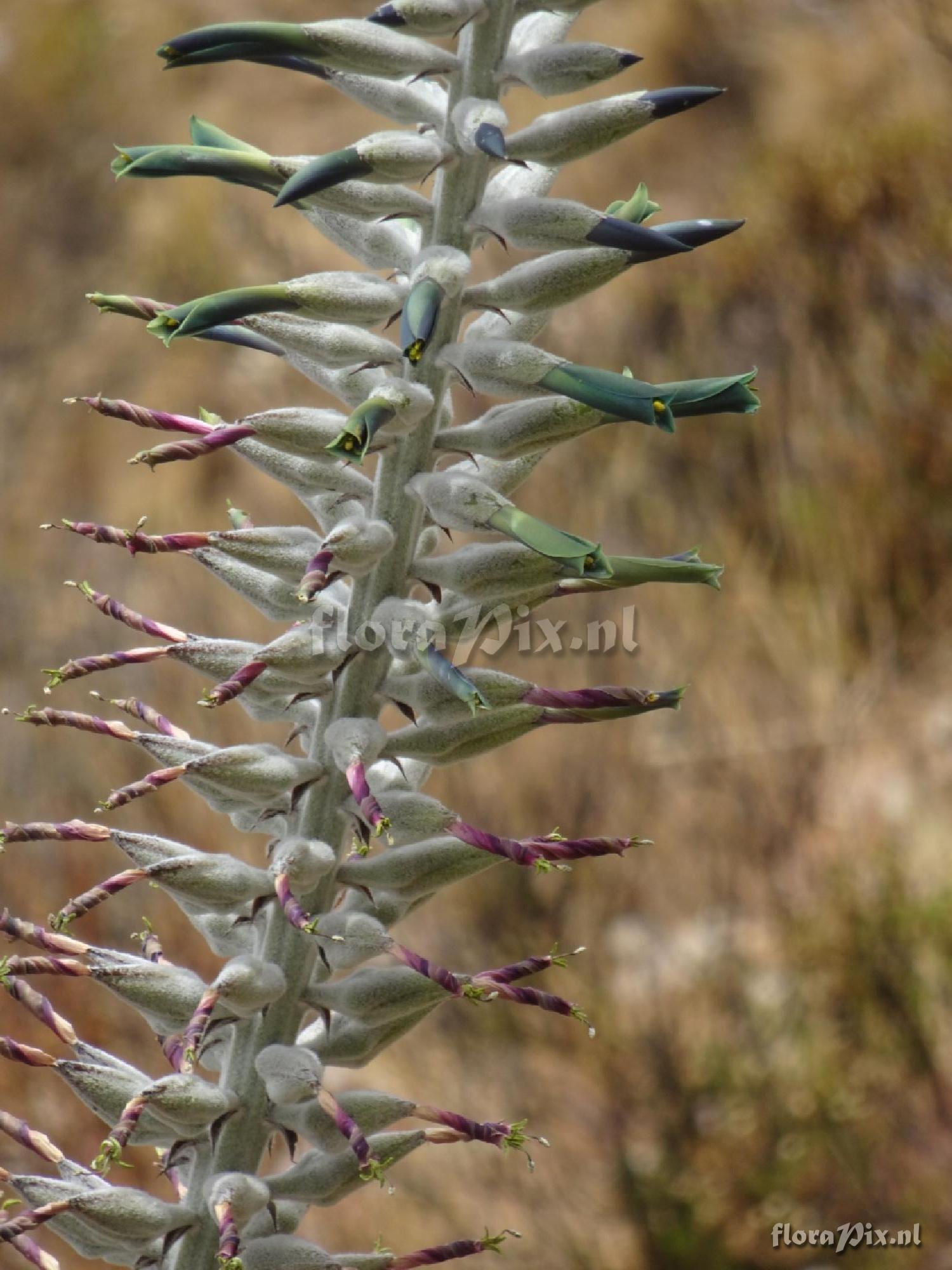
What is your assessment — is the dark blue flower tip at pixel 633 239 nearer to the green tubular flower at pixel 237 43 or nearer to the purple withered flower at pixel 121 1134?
the green tubular flower at pixel 237 43

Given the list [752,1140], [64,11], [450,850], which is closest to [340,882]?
[450,850]

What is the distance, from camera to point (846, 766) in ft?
17.8

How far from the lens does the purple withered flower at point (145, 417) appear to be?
Result: 3.55 feet

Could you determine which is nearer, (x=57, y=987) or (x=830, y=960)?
(x=830, y=960)

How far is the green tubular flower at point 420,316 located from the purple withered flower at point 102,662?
0.35 meters

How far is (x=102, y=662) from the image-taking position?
109cm

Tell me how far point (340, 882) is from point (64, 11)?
15698mm

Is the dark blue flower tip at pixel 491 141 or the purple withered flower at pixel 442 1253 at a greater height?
the dark blue flower tip at pixel 491 141

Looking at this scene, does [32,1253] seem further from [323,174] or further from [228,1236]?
[323,174]

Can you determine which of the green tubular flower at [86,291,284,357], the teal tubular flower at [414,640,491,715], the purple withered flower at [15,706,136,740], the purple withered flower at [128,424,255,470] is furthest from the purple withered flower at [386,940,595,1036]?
the green tubular flower at [86,291,284,357]

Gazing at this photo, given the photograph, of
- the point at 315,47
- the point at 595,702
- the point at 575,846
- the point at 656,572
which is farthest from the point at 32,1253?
the point at 315,47

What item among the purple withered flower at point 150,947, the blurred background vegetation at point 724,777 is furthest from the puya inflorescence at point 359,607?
the blurred background vegetation at point 724,777

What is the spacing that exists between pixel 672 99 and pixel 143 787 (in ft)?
2.43

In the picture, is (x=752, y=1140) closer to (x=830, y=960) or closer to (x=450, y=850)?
(x=830, y=960)
